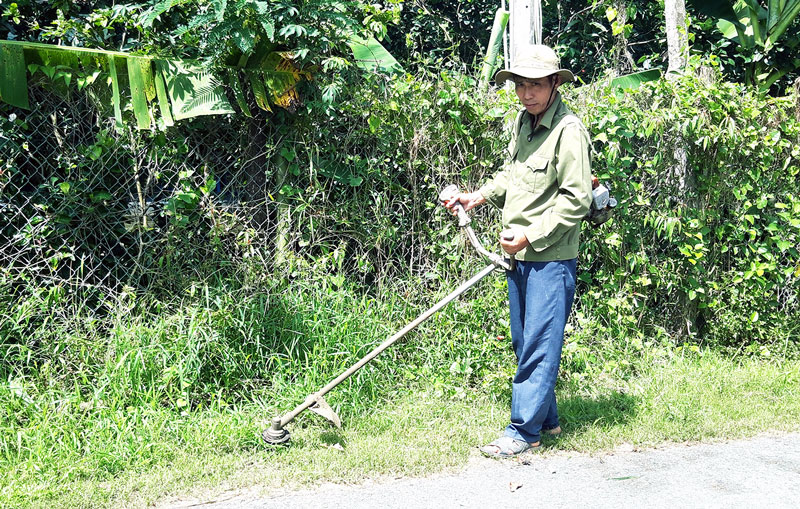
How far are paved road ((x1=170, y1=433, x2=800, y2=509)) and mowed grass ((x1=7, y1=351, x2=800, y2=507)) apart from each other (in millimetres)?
114

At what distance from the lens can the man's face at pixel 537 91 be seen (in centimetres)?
393

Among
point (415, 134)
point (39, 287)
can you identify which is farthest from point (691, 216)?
point (39, 287)

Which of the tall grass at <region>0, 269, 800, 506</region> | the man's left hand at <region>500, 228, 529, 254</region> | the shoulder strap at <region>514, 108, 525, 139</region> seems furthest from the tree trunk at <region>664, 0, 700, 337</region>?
the man's left hand at <region>500, 228, 529, 254</region>

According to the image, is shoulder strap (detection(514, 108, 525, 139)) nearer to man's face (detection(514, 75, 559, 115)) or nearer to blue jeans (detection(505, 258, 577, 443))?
man's face (detection(514, 75, 559, 115))

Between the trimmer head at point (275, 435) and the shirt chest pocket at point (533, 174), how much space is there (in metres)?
1.91

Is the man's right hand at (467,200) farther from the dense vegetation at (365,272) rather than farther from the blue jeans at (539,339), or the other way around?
the dense vegetation at (365,272)

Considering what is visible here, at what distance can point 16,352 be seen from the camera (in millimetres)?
4359

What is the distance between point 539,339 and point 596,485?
829 mm

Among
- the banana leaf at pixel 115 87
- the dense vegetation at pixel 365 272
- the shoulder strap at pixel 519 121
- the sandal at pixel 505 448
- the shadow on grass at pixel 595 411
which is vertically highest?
the banana leaf at pixel 115 87

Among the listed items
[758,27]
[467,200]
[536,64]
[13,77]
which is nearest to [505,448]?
[467,200]

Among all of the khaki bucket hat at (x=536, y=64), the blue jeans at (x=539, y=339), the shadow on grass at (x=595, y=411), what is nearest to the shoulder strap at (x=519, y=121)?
the khaki bucket hat at (x=536, y=64)

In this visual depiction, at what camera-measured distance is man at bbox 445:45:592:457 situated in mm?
3869

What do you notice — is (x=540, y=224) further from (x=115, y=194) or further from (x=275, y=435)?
(x=115, y=194)

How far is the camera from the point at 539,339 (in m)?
4.05
